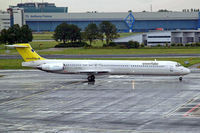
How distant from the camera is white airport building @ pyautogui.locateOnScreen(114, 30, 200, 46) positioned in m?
135

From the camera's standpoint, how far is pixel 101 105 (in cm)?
3616

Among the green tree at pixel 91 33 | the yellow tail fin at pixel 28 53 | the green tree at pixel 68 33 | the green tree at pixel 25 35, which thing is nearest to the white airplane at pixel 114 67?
the yellow tail fin at pixel 28 53

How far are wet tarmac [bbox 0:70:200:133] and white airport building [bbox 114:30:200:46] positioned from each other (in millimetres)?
79154

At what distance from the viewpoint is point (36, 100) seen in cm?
3978

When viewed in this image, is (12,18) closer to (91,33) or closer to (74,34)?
(74,34)

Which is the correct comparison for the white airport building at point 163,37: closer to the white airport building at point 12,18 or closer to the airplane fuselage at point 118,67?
the white airport building at point 12,18

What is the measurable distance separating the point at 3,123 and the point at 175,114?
48.5 ft

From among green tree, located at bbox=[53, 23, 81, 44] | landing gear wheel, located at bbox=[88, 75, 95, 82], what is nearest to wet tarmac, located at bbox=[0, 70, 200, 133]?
landing gear wheel, located at bbox=[88, 75, 95, 82]

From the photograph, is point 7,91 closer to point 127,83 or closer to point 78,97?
point 78,97

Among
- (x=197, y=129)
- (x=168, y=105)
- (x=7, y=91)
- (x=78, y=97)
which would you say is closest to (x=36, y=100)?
(x=78, y=97)

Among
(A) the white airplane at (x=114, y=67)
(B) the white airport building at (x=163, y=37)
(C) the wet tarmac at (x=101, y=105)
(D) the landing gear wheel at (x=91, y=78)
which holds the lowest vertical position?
(C) the wet tarmac at (x=101, y=105)

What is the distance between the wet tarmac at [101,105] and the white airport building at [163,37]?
79.2 metres

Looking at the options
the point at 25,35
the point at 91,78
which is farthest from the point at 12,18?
the point at 91,78

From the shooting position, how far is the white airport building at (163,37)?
443 feet
